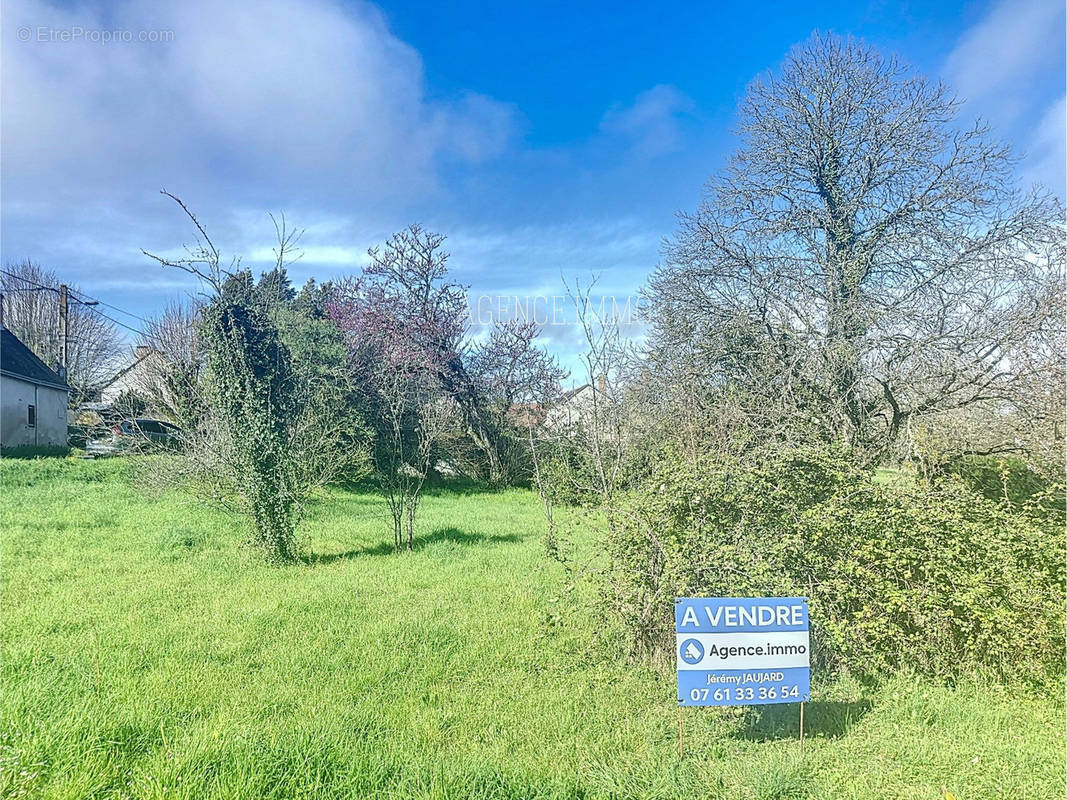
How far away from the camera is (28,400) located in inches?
880

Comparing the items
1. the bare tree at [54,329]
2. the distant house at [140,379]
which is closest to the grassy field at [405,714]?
the distant house at [140,379]

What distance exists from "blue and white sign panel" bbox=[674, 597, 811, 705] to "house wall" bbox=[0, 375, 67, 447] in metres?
25.7

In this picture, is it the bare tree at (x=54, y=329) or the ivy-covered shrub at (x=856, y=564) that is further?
the bare tree at (x=54, y=329)

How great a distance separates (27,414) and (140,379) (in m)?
4.24

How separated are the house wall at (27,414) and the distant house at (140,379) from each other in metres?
1.98

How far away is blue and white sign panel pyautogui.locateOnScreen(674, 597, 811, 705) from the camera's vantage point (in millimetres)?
3264

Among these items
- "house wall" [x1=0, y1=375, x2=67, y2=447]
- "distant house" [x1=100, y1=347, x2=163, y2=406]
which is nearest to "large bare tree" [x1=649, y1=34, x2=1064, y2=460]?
"distant house" [x1=100, y1=347, x2=163, y2=406]

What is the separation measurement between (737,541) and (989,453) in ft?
13.6

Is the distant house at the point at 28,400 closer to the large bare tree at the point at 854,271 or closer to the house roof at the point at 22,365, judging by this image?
the house roof at the point at 22,365

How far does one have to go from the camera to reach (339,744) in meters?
3.21

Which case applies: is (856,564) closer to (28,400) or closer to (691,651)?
(691,651)

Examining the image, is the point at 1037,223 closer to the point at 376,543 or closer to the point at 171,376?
the point at 376,543

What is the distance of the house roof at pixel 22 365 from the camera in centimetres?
2133

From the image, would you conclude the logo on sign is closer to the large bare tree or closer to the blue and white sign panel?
the blue and white sign panel
